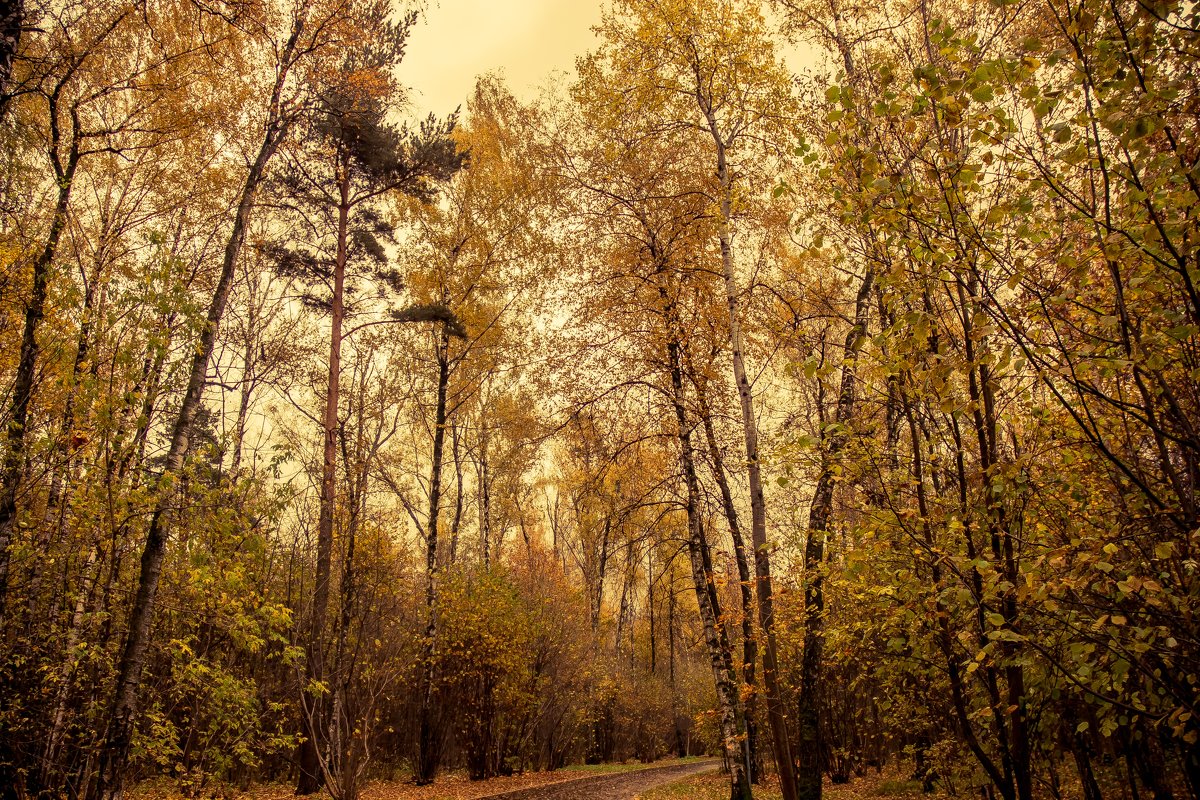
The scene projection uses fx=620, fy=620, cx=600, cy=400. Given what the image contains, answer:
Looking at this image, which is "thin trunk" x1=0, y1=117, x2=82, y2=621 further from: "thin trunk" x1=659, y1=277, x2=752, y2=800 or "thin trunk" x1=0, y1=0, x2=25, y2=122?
"thin trunk" x1=659, y1=277, x2=752, y2=800

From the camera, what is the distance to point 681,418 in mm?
9406

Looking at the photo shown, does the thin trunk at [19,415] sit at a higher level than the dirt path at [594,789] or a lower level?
higher

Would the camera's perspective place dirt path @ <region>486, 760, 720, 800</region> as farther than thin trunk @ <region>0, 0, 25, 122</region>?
Yes

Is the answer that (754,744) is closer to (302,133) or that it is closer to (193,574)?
(193,574)

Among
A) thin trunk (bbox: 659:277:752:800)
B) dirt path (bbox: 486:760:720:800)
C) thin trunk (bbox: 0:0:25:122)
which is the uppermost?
thin trunk (bbox: 0:0:25:122)

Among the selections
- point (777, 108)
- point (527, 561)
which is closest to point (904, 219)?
point (777, 108)

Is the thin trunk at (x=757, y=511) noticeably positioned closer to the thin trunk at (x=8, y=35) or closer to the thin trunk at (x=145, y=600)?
the thin trunk at (x=145, y=600)

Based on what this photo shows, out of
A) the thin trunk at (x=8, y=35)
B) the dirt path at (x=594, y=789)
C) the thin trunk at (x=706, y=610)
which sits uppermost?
the thin trunk at (x=8, y=35)

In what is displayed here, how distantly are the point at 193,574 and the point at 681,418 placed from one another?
20.9ft

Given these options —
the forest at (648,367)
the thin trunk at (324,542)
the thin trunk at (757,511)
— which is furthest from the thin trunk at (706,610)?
the thin trunk at (324,542)

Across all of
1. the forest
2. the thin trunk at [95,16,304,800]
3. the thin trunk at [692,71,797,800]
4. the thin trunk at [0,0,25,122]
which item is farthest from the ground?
the thin trunk at [0,0,25,122]

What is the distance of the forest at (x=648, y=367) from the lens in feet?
8.84

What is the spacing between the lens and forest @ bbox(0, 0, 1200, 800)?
2695 mm

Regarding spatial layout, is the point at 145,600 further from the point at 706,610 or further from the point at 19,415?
the point at 706,610
